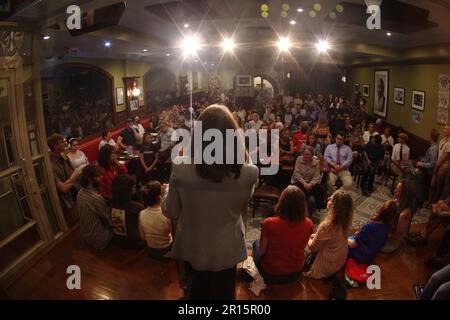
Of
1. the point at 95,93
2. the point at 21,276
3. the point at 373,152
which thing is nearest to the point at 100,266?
the point at 21,276

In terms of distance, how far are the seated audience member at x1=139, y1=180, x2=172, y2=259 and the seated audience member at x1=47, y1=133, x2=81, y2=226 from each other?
1.36m

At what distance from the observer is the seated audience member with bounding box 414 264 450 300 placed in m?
1.86

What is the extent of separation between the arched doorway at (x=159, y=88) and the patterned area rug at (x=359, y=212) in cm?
791

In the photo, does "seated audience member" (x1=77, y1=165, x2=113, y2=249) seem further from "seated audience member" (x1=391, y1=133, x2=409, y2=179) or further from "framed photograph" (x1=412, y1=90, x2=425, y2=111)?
"framed photograph" (x1=412, y1=90, x2=425, y2=111)

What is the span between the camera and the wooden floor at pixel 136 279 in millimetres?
2539

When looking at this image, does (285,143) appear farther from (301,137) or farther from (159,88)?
(159,88)

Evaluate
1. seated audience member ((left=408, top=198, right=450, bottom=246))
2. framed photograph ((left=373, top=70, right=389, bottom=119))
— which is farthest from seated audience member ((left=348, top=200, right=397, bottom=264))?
framed photograph ((left=373, top=70, right=389, bottom=119))

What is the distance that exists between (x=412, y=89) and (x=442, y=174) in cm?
359

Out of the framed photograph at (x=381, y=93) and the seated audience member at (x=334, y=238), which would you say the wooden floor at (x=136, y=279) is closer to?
the seated audience member at (x=334, y=238)

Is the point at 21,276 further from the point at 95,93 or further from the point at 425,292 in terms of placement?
the point at 95,93

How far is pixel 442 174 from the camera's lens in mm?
4613

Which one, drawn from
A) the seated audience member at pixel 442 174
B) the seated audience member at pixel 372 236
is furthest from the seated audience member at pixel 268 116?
the seated audience member at pixel 372 236

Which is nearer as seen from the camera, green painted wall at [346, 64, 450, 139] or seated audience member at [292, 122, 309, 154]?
seated audience member at [292, 122, 309, 154]

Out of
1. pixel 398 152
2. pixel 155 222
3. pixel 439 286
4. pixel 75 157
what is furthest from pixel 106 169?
pixel 398 152
